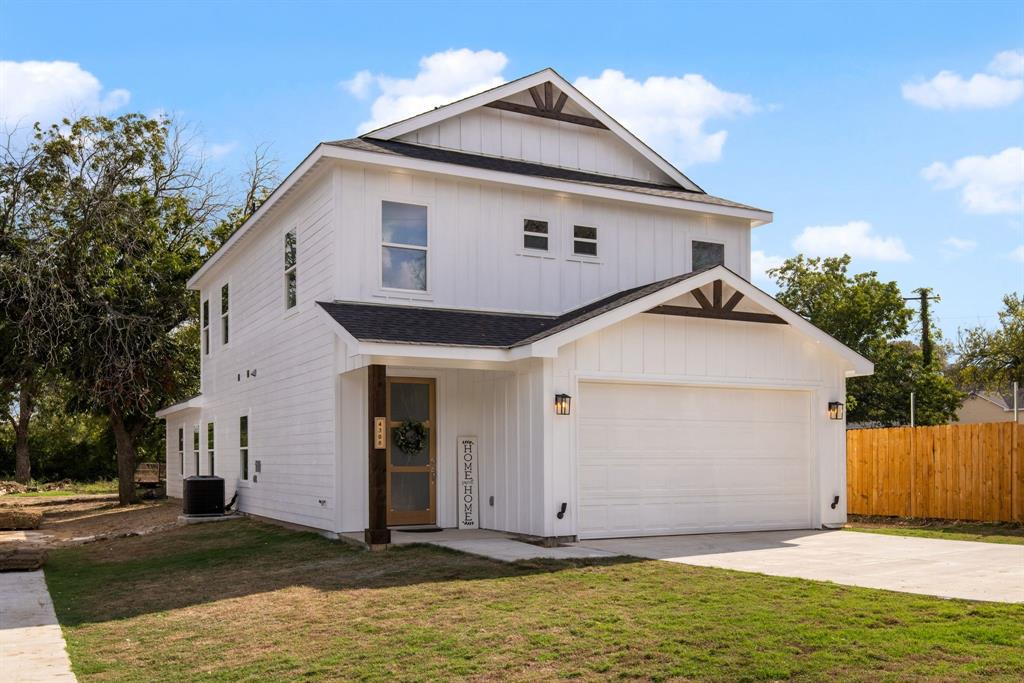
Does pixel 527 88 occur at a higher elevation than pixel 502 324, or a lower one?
higher

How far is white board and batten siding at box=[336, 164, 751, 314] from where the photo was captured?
14984 millimetres

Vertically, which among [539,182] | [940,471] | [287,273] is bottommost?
[940,471]

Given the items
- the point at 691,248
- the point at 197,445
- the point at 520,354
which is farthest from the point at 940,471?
the point at 197,445

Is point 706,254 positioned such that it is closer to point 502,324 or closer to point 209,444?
point 502,324

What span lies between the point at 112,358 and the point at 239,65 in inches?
536

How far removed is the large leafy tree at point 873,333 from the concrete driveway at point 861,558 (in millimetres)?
23055

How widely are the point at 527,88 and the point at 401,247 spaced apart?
463 centimetres

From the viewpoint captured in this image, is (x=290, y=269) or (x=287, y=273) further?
(x=287, y=273)

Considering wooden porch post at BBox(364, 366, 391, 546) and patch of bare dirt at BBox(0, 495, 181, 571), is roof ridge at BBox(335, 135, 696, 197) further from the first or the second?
patch of bare dirt at BBox(0, 495, 181, 571)

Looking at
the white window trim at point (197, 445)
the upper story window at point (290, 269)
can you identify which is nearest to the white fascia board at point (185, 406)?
the white window trim at point (197, 445)

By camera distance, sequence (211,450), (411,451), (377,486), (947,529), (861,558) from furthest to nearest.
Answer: (211,450), (947,529), (411,451), (377,486), (861,558)

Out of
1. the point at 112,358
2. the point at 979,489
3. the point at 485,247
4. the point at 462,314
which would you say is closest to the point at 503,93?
the point at 485,247

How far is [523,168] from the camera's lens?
57.0 feet

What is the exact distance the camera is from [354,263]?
48.8 feet
